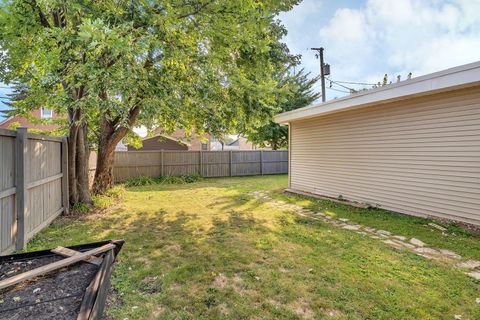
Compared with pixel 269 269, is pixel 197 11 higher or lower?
higher

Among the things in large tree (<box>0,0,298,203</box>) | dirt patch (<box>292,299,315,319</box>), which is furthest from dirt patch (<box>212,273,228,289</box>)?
large tree (<box>0,0,298,203</box>)

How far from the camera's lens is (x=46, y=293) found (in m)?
1.79

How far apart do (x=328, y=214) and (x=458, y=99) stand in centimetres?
312

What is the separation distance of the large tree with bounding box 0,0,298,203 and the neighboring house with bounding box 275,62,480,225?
1.98 metres

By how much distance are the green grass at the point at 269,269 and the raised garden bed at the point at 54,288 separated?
0.40 metres

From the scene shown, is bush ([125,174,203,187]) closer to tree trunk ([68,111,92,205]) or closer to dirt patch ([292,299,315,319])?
tree trunk ([68,111,92,205])

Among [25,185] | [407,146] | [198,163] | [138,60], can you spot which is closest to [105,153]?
[138,60]

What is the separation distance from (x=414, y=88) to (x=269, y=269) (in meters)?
4.20

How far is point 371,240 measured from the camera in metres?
4.04

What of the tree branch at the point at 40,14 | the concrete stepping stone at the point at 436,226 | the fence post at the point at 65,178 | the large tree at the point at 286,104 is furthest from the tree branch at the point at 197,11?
the large tree at the point at 286,104

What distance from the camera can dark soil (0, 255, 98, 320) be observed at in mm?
1577

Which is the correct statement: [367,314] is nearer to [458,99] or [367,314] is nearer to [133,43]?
[133,43]

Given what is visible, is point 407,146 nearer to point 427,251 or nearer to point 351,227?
point 351,227

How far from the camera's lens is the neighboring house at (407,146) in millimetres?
4582
